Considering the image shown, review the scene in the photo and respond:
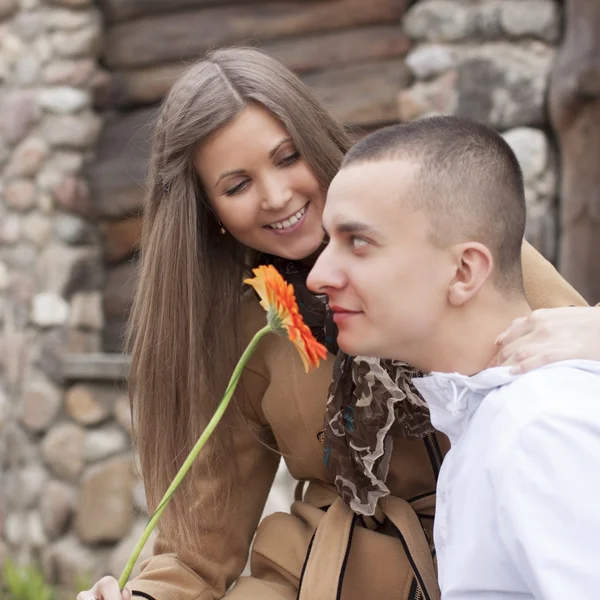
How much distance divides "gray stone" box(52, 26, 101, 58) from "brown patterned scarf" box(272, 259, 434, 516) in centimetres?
244

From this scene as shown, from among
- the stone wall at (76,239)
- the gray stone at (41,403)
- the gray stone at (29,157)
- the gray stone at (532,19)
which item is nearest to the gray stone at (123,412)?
the stone wall at (76,239)

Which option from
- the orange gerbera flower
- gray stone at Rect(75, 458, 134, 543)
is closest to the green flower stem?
the orange gerbera flower

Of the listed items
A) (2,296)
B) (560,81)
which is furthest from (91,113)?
(560,81)

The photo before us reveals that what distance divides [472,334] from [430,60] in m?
2.02

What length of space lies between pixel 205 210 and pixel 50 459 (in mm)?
2183

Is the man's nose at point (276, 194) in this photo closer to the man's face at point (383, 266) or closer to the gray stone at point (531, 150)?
the man's face at point (383, 266)

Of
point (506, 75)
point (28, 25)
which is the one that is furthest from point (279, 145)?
point (28, 25)

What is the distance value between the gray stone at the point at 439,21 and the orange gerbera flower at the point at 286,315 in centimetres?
200

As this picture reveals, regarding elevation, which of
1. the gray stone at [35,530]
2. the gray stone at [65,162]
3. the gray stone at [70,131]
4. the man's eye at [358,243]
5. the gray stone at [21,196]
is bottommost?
the gray stone at [35,530]

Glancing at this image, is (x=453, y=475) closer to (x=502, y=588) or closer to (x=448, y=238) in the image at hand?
(x=502, y=588)

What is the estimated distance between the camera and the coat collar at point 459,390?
124cm

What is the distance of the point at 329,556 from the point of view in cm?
176

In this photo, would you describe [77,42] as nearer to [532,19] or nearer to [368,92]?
[368,92]

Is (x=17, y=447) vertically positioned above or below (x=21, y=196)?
below
